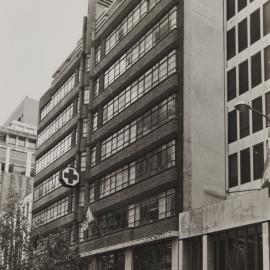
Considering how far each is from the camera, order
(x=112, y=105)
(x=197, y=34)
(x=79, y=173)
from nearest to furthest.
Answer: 1. (x=197, y=34)
2. (x=112, y=105)
3. (x=79, y=173)

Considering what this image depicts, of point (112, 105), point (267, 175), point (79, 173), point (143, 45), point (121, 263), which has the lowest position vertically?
point (121, 263)

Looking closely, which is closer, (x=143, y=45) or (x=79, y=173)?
(x=143, y=45)

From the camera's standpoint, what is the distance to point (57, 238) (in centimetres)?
4281

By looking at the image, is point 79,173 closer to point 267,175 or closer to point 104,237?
point 104,237

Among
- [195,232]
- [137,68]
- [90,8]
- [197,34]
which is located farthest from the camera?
[90,8]

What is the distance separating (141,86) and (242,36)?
9.28m

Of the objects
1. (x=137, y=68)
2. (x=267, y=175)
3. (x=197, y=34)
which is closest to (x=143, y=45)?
(x=137, y=68)

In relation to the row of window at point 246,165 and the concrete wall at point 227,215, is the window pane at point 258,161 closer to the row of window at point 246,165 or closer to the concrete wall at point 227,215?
the row of window at point 246,165

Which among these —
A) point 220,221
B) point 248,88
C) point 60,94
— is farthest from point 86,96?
point 220,221

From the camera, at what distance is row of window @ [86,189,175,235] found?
43031 mm

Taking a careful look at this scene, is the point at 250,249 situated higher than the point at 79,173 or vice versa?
the point at 79,173

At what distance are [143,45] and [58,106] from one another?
20164 mm

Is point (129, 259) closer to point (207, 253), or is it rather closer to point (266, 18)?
point (207, 253)

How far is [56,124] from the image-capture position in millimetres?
68625
